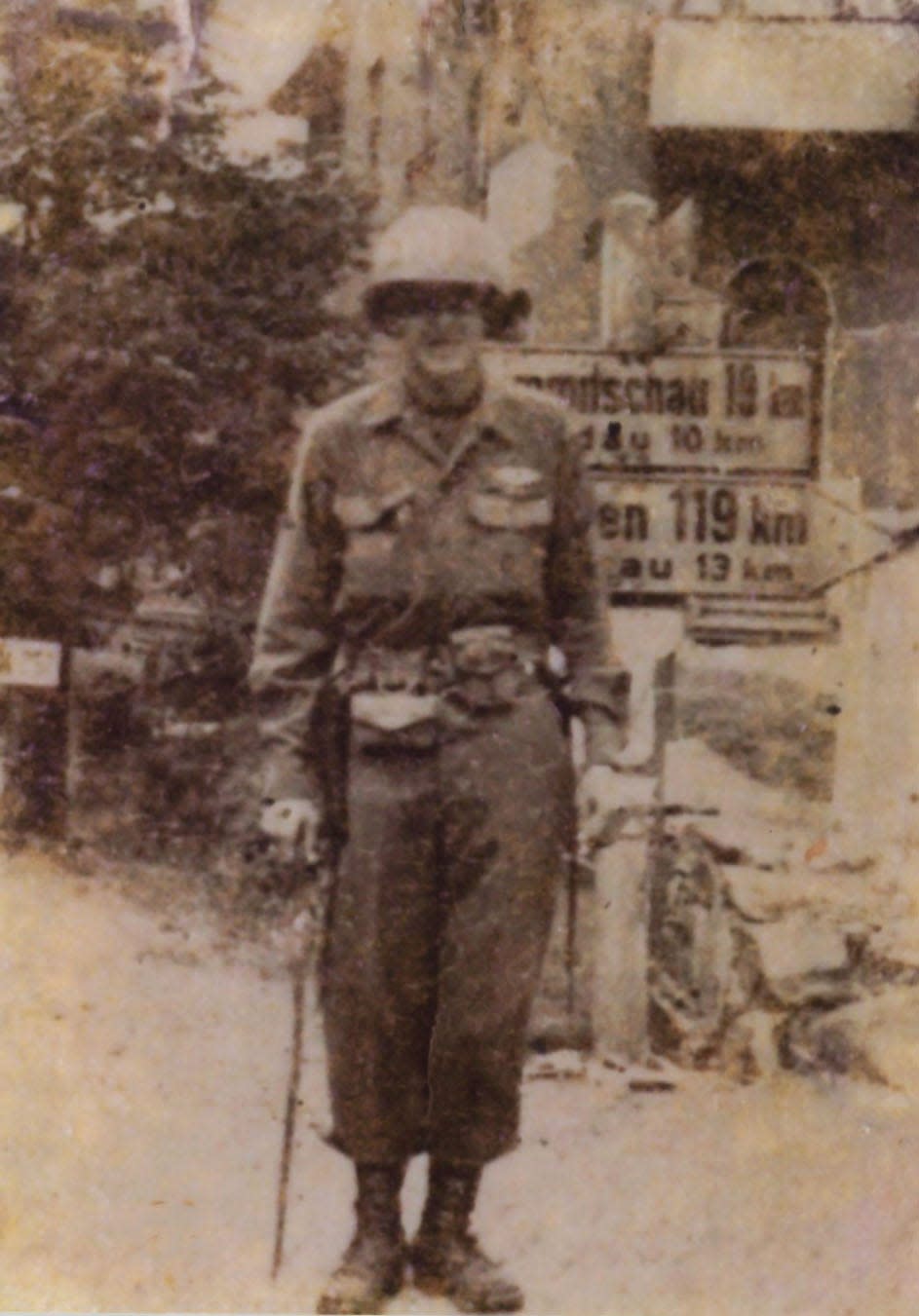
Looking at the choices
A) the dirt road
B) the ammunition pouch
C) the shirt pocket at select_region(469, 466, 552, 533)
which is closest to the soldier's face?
the shirt pocket at select_region(469, 466, 552, 533)

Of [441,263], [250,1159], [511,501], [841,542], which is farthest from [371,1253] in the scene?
[441,263]

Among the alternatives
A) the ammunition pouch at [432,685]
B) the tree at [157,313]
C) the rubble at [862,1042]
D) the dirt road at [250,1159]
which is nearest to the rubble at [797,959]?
the rubble at [862,1042]

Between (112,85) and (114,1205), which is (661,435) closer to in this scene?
(112,85)

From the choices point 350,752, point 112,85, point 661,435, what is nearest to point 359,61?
point 112,85

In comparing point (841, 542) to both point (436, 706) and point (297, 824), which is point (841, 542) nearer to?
point (436, 706)

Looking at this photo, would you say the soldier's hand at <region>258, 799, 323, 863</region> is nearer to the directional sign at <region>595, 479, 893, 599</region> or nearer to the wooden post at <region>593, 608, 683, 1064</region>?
the wooden post at <region>593, 608, 683, 1064</region>

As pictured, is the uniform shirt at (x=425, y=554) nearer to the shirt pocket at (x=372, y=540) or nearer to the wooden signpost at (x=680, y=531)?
the shirt pocket at (x=372, y=540)
